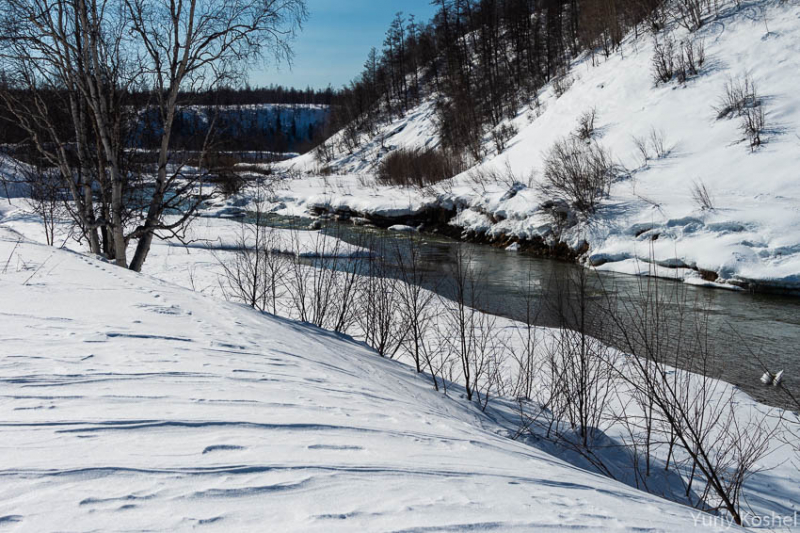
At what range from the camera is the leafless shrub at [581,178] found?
620 inches

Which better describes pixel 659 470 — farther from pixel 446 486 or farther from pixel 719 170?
pixel 719 170

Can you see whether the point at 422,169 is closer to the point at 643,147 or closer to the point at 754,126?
the point at 643,147

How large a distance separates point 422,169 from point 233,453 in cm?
2846

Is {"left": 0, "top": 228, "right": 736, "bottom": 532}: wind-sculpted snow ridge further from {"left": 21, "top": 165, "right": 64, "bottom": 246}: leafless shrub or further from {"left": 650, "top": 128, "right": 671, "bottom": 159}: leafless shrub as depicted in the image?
{"left": 650, "top": 128, "right": 671, "bottom": 159}: leafless shrub

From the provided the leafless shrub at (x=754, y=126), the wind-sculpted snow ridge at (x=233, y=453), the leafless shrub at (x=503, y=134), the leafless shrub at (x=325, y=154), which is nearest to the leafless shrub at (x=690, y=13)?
the leafless shrub at (x=754, y=126)

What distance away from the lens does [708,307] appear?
8.73 meters

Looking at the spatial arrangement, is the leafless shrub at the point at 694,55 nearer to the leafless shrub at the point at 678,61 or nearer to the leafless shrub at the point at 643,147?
the leafless shrub at the point at 678,61

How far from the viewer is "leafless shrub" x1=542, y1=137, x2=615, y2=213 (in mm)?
15742

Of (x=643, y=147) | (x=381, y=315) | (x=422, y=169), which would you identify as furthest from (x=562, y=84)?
(x=381, y=315)

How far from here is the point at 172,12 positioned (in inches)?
295

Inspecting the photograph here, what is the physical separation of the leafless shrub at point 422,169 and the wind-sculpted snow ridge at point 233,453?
81.3 ft

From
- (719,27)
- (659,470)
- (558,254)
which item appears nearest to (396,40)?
(719,27)

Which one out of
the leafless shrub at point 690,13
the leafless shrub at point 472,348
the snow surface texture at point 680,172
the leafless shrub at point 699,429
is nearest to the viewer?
the leafless shrub at point 699,429

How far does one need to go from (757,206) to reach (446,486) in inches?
543
